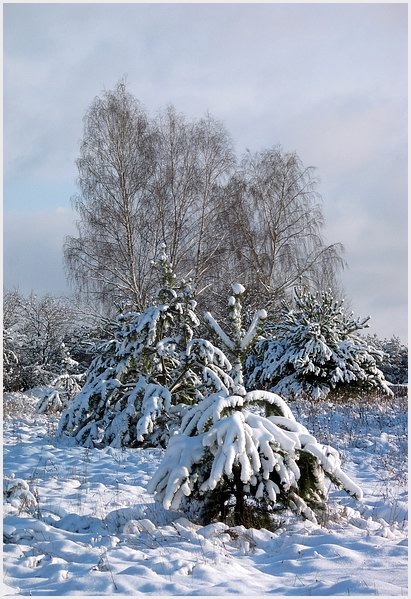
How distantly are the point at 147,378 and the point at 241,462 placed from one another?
14.7ft

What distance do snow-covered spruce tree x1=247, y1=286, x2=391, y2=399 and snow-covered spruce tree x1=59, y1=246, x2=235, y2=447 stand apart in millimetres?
4941

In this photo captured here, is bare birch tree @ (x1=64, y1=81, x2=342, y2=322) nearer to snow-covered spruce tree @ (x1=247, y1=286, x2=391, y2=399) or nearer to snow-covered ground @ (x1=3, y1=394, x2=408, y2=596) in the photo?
snow-covered spruce tree @ (x1=247, y1=286, x2=391, y2=399)

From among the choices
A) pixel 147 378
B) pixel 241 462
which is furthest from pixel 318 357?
pixel 241 462

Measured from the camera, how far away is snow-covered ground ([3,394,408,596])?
11.6 ft

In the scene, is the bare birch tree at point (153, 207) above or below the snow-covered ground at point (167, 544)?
above

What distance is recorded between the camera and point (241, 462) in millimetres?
4426

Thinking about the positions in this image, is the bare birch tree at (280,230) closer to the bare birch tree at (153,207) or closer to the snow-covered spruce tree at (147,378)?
the bare birch tree at (153,207)

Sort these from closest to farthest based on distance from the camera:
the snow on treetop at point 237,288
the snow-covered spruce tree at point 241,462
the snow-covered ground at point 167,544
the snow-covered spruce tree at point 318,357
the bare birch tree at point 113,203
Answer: the snow-covered ground at point 167,544, the snow-covered spruce tree at point 241,462, the snow on treetop at point 237,288, the snow-covered spruce tree at point 318,357, the bare birch tree at point 113,203

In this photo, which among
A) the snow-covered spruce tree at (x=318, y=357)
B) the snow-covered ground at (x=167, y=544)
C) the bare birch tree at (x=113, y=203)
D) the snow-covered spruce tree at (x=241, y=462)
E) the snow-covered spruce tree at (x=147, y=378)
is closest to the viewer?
the snow-covered ground at (x=167, y=544)

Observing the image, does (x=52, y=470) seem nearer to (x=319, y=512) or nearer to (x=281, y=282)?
(x=319, y=512)

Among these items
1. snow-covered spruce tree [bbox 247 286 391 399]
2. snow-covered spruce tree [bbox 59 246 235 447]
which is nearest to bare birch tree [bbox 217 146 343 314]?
snow-covered spruce tree [bbox 247 286 391 399]

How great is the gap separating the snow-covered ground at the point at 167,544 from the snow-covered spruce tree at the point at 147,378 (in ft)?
4.27

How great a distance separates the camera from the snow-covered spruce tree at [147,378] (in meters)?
8.27

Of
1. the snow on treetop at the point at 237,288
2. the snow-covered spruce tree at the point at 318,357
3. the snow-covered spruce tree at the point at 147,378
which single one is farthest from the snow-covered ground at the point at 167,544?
the snow-covered spruce tree at the point at 318,357
